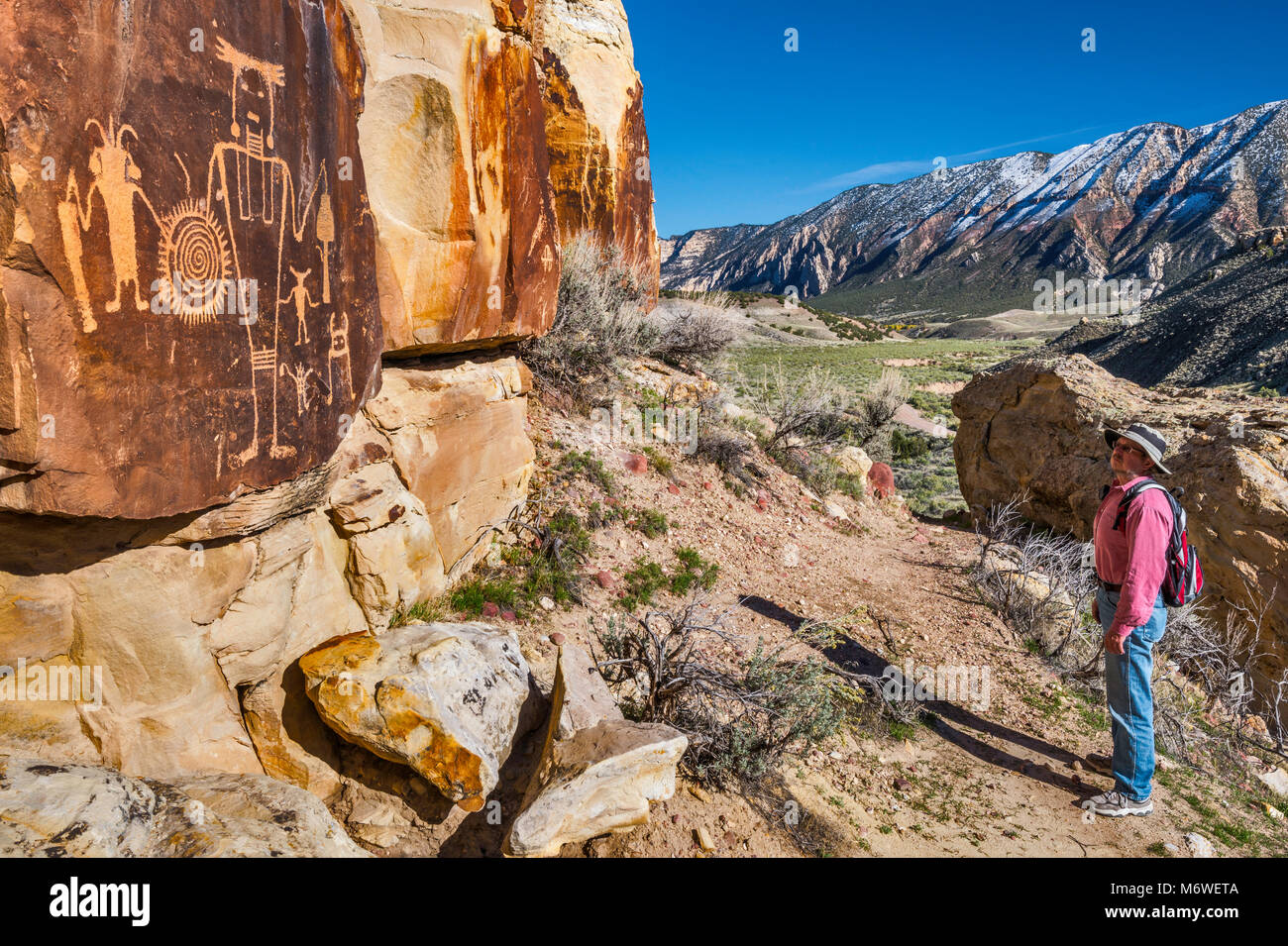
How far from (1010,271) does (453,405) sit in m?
101

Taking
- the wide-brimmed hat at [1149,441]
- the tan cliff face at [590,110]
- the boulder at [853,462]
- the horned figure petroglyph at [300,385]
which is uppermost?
the tan cliff face at [590,110]

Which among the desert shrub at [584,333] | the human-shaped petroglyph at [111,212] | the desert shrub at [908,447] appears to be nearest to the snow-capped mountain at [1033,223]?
the desert shrub at [908,447]

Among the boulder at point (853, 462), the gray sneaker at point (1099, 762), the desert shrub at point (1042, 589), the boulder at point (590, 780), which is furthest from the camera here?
the boulder at point (853, 462)

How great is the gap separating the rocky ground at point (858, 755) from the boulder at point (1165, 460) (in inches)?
74.8

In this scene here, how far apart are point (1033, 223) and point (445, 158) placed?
385 feet

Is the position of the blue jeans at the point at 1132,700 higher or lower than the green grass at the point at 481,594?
lower

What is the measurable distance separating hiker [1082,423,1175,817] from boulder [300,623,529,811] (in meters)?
3.20

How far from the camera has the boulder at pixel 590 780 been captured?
282 centimetres

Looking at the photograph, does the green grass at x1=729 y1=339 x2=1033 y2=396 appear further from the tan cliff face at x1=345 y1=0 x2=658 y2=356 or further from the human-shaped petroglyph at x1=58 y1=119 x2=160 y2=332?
the human-shaped petroglyph at x1=58 y1=119 x2=160 y2=332

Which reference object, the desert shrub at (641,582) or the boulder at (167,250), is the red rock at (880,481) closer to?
the desert shrub at (641,582)

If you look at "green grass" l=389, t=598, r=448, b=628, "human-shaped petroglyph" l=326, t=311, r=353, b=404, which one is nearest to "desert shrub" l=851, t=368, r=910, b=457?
"green grass" l=389, t=598, r=448, b=628

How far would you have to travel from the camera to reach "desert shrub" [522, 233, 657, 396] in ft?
25.1

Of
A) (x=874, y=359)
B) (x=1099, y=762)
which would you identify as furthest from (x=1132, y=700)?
(x=874, y=359)

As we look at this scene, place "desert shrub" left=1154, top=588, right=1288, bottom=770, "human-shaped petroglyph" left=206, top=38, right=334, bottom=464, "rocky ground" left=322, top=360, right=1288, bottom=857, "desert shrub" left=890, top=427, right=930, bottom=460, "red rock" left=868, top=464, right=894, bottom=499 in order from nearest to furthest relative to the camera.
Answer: "human-shaped petroglyph" left=206, top=38, right=334, bottom=464
"rocky ground" left=322, top=360, right=1288, bottom=857
"desert shrub" left=1154, top=588, right=1288, bottom=770
"red rock" left=868, top=464, right=894, bottom=499
"desert shrub" left=890, top=427, right=930, bottom=460
